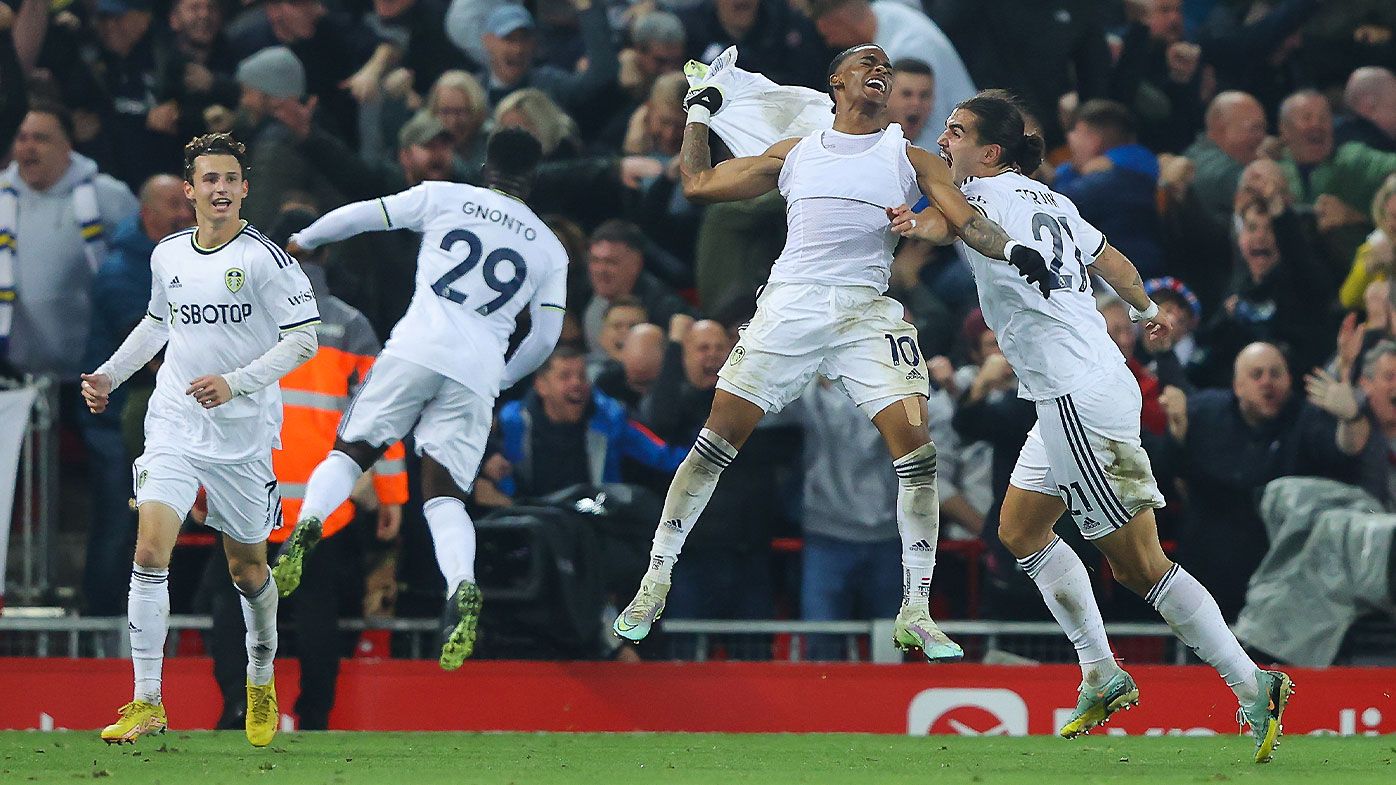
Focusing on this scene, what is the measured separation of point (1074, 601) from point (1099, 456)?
2.60 ft

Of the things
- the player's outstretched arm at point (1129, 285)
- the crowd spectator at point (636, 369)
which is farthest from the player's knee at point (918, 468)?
the crowd spectator at point (636, 369)

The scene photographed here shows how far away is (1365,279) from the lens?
40.0 ft

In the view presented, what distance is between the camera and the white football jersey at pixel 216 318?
924 centimetres

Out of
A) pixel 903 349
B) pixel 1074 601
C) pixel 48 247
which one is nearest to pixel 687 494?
pixel 903 349

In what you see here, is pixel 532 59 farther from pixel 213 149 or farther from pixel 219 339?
pixel 219 339

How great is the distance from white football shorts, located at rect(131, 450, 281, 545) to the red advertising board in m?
1.71

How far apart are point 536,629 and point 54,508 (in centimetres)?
286

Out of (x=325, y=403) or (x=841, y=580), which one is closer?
(x=325, y=403)

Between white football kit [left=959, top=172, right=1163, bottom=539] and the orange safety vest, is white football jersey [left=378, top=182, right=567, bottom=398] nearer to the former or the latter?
the orange safety vest

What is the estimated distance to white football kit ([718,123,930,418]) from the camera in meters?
8.74

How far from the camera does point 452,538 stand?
9.82 m

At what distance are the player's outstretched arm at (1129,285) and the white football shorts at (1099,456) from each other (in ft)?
1.37

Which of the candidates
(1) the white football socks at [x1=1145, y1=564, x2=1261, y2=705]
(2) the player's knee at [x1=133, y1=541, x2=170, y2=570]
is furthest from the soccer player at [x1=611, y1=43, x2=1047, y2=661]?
(2) the player's knee at [x1=133, y1=541, x2=170, y2=570]

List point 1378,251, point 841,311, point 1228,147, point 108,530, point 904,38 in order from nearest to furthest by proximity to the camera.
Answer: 1. point 841,311
2. point 108,530
3. point 1378,251
4. point 904,38
5. point 1228,147
